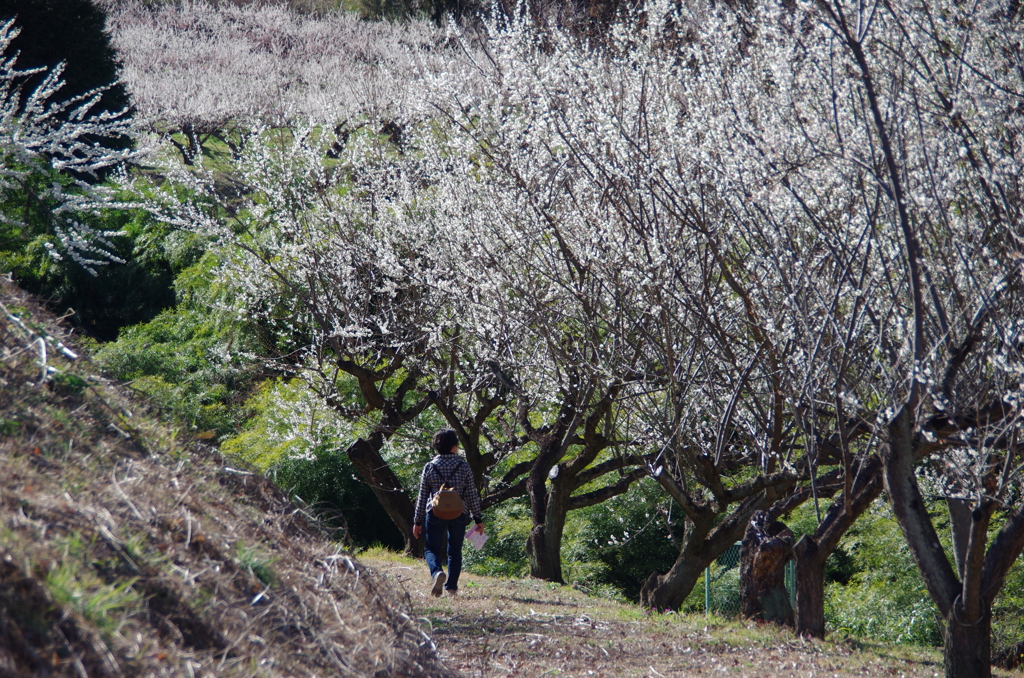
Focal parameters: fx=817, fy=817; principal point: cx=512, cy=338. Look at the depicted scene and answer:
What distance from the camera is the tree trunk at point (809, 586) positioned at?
6.50 metres

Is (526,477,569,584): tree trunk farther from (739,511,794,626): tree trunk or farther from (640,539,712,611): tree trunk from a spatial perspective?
(739,511,794,626): tree trunk

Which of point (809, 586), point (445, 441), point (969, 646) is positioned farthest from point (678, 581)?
point (969, 646)

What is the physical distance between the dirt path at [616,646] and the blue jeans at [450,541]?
0.24 metres

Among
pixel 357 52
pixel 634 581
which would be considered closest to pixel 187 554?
pixel 634 581

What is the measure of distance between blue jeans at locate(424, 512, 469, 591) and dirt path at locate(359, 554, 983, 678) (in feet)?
0.80

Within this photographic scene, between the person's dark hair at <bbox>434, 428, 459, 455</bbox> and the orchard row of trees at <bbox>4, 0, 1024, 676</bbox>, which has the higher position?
the orchard row of trees at <bbox>4, 0, 1024, 676</bbox>

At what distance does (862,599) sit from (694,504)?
6.52 metres

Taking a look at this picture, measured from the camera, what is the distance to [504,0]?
15.9 meters

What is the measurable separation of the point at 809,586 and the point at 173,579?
5.34 m

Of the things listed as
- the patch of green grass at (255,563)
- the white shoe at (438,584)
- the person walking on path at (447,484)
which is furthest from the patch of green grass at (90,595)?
the white shoe at (438,584)

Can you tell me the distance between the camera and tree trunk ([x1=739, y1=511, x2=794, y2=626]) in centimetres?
714

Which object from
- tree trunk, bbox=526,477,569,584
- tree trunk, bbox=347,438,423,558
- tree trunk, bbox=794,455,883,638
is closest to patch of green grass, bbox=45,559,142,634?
tree trunk, bbox=794,455,883,638

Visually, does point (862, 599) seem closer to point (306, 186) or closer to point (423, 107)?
point (423, 107)

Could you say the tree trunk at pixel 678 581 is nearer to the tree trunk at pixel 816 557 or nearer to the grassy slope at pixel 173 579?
the tree trunk at pixel 816 557
